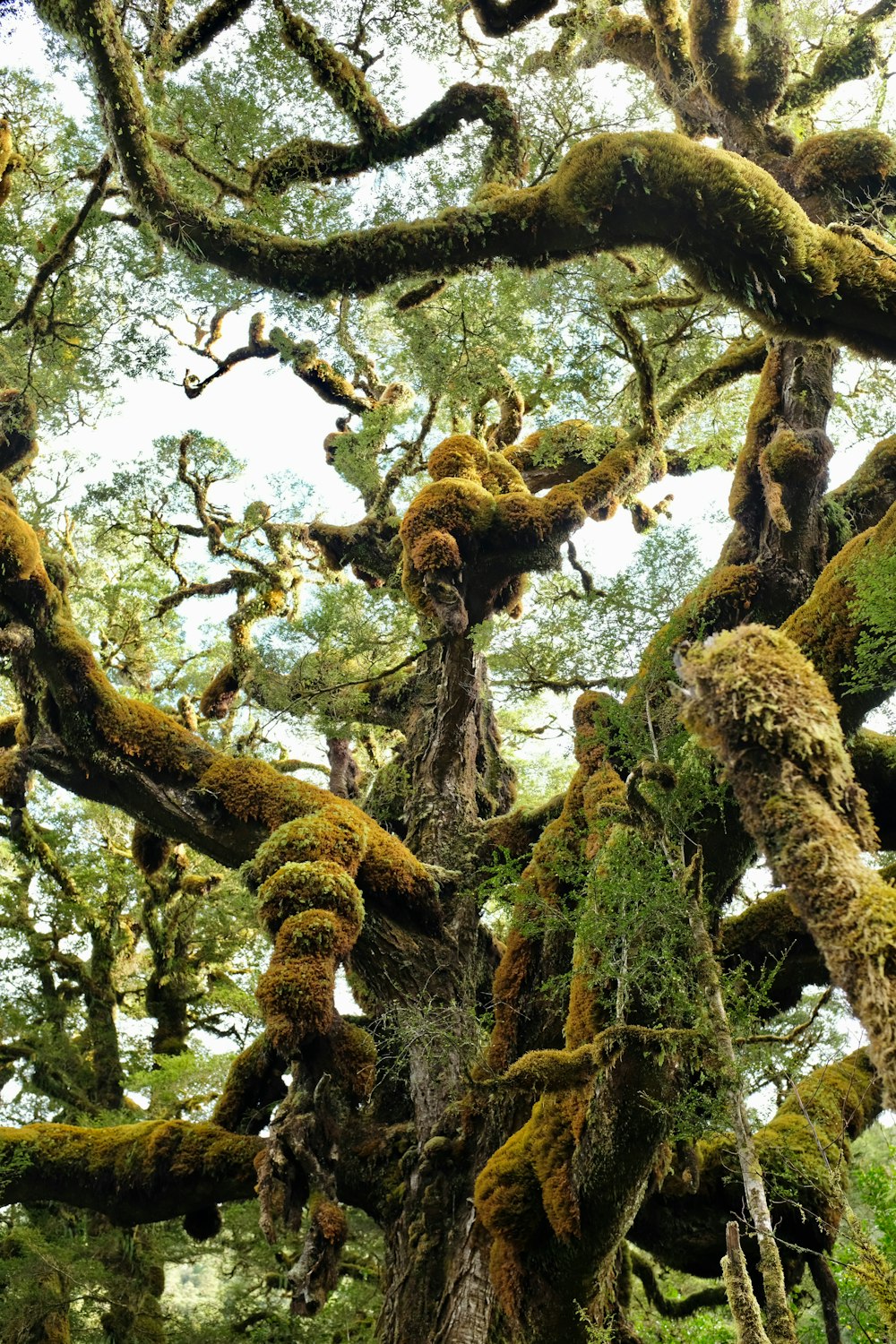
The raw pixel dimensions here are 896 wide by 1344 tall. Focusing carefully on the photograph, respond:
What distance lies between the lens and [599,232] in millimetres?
7137

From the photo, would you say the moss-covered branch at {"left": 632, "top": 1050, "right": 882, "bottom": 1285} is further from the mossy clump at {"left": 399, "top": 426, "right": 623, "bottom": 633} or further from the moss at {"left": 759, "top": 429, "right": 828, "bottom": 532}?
the mossy clump at {"left": 399, "top": 426, "right": 623, "bottom": 633}

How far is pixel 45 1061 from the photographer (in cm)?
1336

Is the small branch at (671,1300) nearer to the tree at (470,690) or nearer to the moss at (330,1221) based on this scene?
the tree at (470,690)

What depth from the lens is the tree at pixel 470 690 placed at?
237 inches

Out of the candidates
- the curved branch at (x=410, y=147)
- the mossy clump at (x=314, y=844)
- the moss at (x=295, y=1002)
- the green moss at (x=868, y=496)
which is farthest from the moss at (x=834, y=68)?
the moss at (x=295, y=1002)

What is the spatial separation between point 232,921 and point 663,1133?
1060 cm

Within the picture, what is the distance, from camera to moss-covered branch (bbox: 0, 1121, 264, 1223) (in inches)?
343

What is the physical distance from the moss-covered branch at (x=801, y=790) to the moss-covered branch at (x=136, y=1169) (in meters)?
6.29

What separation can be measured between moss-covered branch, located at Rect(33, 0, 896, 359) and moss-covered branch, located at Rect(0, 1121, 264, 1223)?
Answer: 24.6 feet

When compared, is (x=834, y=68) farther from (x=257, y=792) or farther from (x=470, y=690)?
(x=257, y=792)

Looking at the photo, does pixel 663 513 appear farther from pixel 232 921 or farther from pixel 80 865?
pixel 80 865

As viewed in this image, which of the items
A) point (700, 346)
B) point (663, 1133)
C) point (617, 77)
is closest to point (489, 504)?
point (700, 346)

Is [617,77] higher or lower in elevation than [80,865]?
higher

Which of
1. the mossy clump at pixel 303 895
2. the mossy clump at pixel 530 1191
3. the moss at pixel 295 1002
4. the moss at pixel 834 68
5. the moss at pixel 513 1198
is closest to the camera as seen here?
the mossy clump at pixel 530 1191
